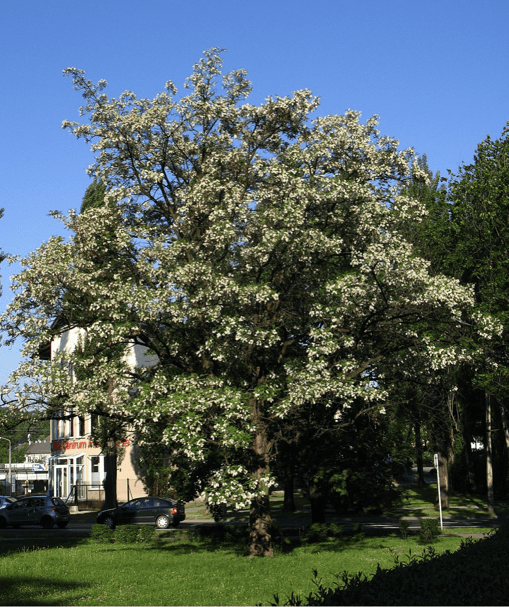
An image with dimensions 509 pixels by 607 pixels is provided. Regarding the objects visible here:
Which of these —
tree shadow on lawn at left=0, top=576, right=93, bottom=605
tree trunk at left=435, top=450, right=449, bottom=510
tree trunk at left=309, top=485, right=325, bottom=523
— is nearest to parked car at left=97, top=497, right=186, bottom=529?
tree trunk at left=309, top=485, right=325, bottom=523

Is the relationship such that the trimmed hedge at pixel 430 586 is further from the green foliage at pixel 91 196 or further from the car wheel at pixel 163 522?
the green foliage at pixel 91 196

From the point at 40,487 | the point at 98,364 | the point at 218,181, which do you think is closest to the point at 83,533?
the point at 98,364

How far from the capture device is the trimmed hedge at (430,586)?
269 inches

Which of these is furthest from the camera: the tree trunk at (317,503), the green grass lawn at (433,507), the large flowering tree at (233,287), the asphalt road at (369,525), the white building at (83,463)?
the white building at (83,463)

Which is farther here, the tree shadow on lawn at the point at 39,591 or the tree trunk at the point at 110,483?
the tree trunk at the point at 110,483

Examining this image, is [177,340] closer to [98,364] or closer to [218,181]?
[98,364]

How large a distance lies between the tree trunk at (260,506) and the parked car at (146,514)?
15.2 meters

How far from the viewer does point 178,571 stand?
59.9 ft

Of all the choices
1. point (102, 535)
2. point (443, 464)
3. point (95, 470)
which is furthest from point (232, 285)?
point (95, 470)

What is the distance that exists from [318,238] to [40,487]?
89.4 m

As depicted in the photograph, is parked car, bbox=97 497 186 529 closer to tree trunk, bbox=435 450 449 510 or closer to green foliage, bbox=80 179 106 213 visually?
tree trunk, bbox=435 450 449 510

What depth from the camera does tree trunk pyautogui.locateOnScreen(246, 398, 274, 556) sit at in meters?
20.3

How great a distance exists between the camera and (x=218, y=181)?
20531mm

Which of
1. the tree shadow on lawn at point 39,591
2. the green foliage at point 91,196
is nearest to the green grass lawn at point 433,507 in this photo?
the tree shadow on lawn at point 39,591
